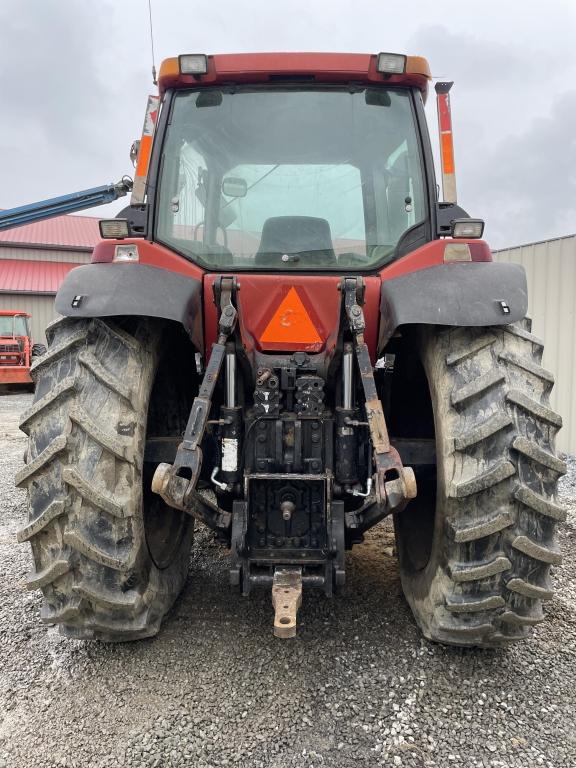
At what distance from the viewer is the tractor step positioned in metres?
1.79

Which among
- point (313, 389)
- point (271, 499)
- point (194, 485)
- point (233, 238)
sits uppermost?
point (233, 238)

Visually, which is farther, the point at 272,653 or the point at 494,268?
the point at 272,653

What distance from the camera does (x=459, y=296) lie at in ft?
6.50

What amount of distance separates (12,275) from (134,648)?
19975 millimetres

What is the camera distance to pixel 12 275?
19.4 m

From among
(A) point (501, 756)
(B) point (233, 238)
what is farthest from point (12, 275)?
(A) point (501, 756)

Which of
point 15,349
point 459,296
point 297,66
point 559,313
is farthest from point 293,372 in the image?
point 15,349

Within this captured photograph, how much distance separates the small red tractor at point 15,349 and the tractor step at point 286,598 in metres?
12.7

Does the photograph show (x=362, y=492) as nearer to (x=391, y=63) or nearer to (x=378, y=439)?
(x=378, y=439)

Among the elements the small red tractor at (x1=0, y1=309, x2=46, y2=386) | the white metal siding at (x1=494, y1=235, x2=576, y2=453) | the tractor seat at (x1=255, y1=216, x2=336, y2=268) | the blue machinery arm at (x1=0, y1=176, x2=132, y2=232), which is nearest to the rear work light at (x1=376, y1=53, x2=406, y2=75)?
the tractor seat at (x1=255, y1=216, x2=336, y2=268)

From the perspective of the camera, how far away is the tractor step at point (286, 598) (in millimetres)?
1786

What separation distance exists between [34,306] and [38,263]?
79.9 inches

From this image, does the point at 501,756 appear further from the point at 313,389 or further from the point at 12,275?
the point at 12,275

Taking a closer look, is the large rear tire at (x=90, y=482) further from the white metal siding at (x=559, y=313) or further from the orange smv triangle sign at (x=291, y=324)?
the white metal siding at (x=559, y=313)
